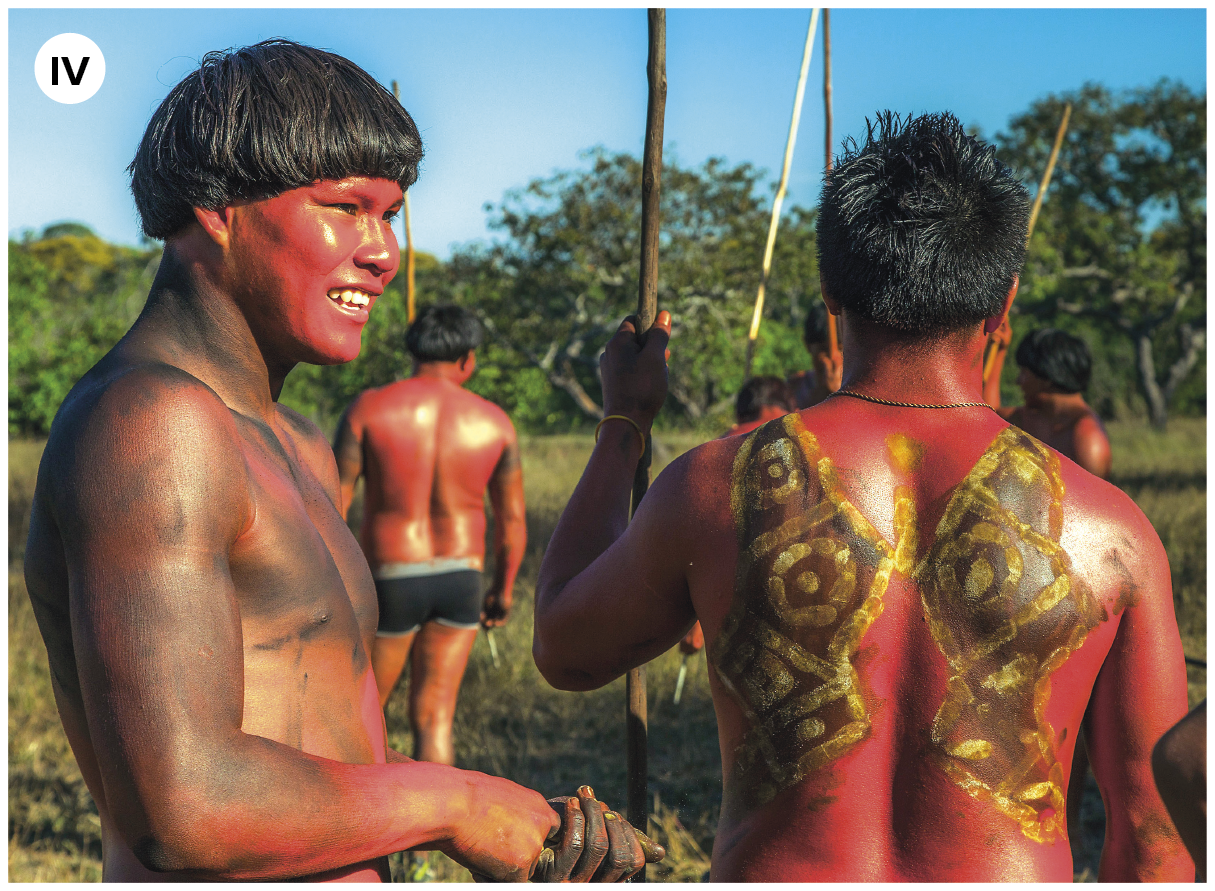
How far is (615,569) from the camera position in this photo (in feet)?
5.29

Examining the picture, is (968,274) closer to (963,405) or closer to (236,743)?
(963,405)

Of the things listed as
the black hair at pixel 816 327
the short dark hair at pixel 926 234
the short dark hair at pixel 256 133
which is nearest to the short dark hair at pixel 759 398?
the black hair at pixel 816 327

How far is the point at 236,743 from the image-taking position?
1.22m

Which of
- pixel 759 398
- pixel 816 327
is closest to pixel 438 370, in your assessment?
pixel 759 398

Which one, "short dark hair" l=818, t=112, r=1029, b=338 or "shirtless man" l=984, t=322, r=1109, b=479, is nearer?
"short dark hair" l=818, t=112, r=1029, b=338

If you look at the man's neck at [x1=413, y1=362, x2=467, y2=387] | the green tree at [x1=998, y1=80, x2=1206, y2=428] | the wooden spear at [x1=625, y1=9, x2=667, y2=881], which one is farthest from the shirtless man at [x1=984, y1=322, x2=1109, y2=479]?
the green tree at [x1=998, y1=80, x2=1206, y2=428]

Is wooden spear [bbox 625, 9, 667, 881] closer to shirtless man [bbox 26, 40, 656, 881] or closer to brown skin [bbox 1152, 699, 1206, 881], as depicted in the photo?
shirtless man [bbox 26, 40, 656, 881]

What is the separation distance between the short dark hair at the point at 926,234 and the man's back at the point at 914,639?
17 centimetres

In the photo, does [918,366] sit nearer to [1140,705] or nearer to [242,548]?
[1140,705]

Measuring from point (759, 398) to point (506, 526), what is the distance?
1.53 meters

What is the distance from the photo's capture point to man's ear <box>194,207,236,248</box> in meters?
1.52

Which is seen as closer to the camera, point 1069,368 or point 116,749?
point 116,749

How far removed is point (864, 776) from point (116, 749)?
100cm

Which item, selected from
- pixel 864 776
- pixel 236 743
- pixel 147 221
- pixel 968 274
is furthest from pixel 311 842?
pixel 968 274
